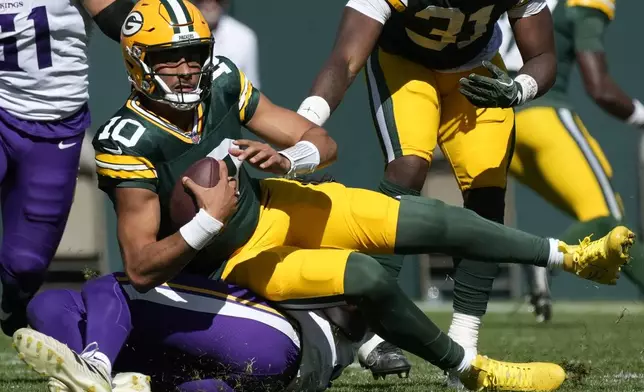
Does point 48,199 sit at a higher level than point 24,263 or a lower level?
higher

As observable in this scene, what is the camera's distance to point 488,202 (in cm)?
480

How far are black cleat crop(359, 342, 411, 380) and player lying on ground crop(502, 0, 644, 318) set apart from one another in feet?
5.10

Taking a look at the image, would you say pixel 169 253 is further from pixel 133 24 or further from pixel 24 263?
pixel 24 263

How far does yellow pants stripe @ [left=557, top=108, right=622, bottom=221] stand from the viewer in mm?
6305

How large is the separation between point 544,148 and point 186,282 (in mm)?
2994

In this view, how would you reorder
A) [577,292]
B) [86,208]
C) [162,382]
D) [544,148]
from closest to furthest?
[162,382], [544,148], [86,208], [577,292]

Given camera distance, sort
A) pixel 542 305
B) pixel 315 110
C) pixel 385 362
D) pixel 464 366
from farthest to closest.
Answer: pixel 542 305 < pixel 385 362 < pixel 315 110 < pixel 464 366

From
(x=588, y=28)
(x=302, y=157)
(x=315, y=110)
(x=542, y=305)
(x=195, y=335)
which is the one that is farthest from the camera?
A: (x=542, y=305)

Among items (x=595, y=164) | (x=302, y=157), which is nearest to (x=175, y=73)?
(x=302, y=157)

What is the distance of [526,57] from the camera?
493 centimetres

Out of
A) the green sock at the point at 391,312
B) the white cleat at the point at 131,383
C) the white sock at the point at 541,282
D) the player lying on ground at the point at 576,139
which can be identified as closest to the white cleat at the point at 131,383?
the white cleat at the point at 131,383

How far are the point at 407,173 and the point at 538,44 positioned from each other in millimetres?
715

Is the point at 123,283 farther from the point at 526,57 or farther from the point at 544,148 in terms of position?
the point at 544,148

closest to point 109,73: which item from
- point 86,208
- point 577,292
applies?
point 86,208
